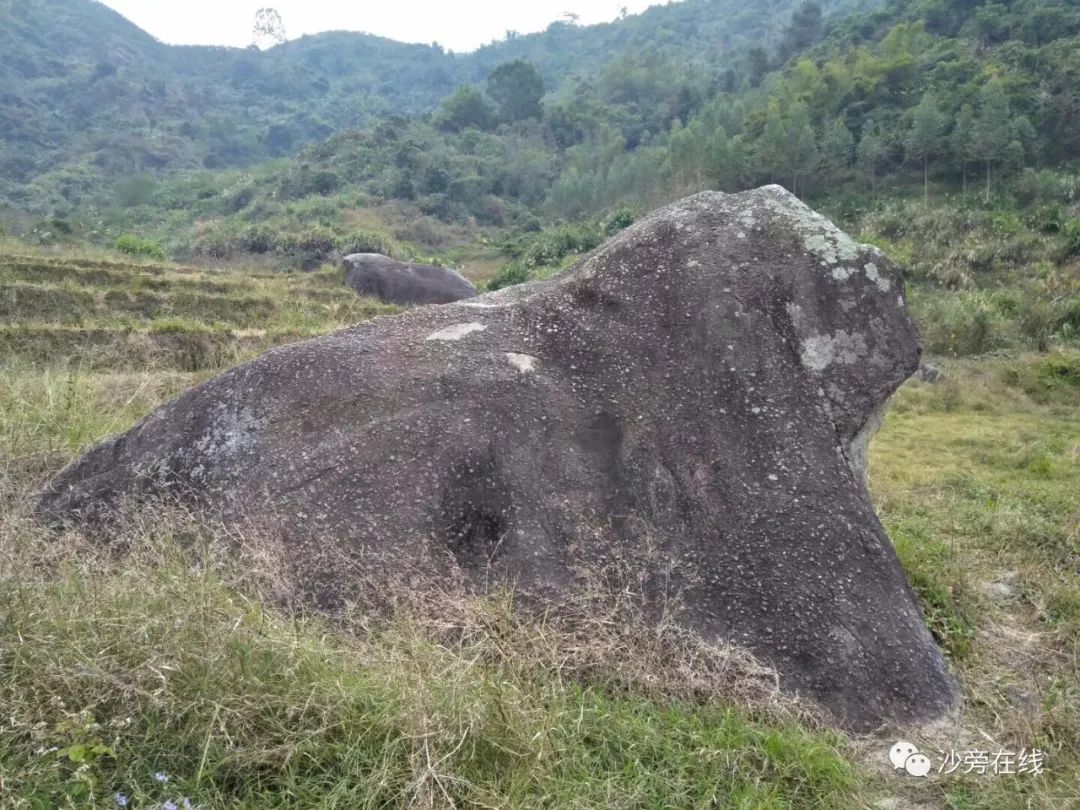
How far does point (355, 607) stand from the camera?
11.5 ft

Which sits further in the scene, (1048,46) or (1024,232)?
(1048,46)

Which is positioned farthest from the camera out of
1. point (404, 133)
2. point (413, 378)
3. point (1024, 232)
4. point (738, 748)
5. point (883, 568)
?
point (404, 133)

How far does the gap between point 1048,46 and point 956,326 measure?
31.8 meters

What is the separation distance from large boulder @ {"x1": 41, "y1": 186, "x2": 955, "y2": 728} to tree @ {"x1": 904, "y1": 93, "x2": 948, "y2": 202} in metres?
37.9

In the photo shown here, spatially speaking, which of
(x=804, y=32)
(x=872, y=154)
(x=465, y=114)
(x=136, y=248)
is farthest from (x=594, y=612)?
(x=465, y=114)

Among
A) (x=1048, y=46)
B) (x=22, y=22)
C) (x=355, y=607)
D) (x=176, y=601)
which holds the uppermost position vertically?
(x=22, y=22)

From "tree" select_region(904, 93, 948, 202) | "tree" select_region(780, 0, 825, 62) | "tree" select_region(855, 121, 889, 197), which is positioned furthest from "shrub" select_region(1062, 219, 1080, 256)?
"tree" select_region(780, 0, 825, 62)

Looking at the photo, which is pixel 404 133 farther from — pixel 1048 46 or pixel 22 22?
pixel 22 22

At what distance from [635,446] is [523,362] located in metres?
0.76

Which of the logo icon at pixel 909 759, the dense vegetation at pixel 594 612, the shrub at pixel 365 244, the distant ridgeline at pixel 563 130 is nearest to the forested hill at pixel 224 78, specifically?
the distant ridgeline at pixel 563 130

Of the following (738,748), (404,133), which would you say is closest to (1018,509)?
(738,748)

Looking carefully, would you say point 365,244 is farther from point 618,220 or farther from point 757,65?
point 757,65

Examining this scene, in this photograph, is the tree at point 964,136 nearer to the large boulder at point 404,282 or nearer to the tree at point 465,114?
the large boulder at point 404,282

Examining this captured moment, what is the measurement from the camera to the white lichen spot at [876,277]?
15.3ft
